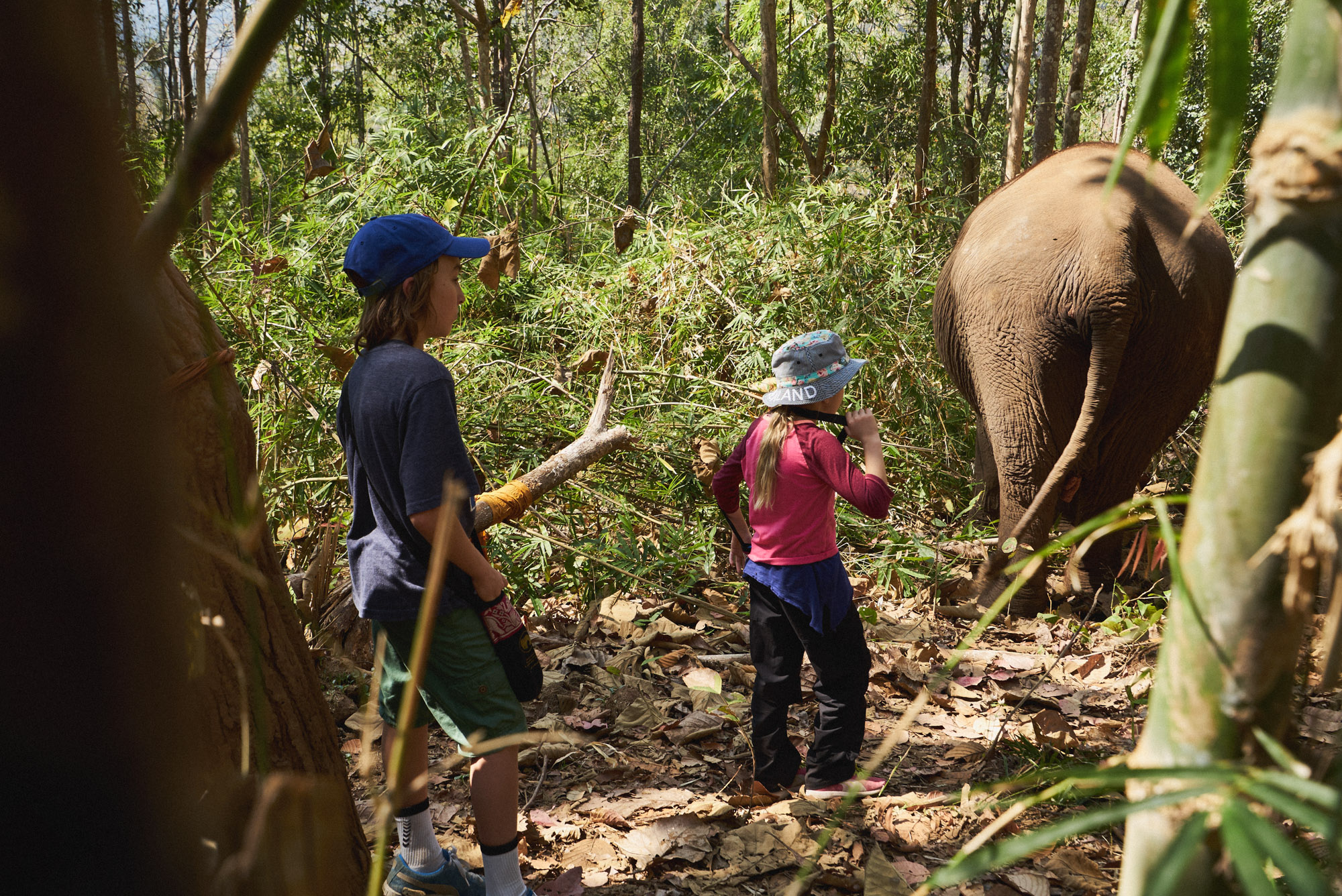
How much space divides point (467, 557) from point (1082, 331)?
328 cm

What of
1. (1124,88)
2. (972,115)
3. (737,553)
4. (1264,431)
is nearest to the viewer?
(1264,431)

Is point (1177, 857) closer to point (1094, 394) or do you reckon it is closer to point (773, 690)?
point (773, 690)

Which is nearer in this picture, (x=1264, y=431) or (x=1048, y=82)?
(x=1264, y=431)

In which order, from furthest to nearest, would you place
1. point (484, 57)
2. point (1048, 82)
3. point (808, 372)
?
point (484, 57) → point (1048, 82) → point (808, 372)

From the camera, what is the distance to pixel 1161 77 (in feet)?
1.79

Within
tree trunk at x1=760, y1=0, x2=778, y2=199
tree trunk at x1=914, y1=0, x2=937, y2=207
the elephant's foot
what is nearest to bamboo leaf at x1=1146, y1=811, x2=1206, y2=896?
the elephant's foot

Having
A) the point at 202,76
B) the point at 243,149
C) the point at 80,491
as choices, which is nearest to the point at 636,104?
the point at 202,76

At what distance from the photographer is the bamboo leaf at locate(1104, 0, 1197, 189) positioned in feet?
1.71

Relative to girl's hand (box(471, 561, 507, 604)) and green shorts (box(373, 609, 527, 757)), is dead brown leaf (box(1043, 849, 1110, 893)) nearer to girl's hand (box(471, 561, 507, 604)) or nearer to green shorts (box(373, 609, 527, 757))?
green shorts (box(373, 609, 527, 757))

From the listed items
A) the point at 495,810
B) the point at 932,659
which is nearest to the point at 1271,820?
Result: the point at 495,810

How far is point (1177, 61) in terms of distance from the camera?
56cm

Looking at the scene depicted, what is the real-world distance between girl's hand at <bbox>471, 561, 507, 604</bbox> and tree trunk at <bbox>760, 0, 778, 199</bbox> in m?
6.38

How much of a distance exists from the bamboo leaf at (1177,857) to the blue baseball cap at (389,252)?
2177 millimetres

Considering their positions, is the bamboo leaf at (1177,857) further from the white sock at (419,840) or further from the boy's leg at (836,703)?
the boy's leg at (836,703)
